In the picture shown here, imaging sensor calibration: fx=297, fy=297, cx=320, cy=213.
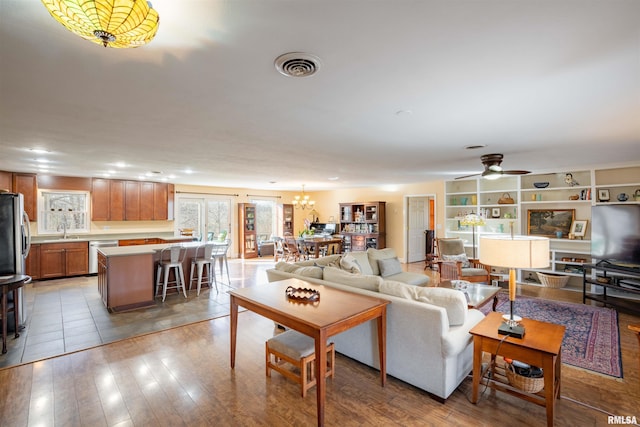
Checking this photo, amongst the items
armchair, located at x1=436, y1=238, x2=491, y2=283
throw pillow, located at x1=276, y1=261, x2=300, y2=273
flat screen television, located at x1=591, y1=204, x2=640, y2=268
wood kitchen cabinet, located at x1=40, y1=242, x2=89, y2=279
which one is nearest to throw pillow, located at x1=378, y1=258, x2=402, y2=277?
armchair, located at x1=436, y1=238, x2=491, y2=283

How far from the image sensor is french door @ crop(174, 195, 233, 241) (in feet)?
28.1

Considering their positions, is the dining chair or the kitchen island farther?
the dining chair

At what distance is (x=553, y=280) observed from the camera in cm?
562

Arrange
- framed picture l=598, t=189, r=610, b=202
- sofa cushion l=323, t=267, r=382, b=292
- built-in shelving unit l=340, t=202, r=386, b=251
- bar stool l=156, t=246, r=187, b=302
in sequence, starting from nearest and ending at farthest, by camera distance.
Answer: sofa cushion l=323, t=267, r=382, b=292, bar stool l=156, t=246, r=187, b=302, framed picture l=598, t=189, r=610, b=202, built-in shelving unit l=340, t=202, r=386, b=251

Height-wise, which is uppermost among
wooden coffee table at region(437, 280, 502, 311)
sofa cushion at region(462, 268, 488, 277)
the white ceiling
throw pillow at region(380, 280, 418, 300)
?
the white ceiling

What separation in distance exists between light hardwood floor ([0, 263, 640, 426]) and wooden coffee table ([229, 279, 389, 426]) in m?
0.26

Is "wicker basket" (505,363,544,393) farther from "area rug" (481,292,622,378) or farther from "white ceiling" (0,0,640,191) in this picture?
"white ceiling" (0,0,640,191)

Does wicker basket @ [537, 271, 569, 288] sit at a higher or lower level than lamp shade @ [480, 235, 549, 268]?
lower

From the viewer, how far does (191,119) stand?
106 inches

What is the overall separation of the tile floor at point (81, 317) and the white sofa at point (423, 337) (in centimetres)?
247

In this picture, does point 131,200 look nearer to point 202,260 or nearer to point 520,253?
point 202,260

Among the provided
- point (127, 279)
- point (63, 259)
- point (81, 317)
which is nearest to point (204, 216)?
point (63, 259)

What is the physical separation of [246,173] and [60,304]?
3.73m

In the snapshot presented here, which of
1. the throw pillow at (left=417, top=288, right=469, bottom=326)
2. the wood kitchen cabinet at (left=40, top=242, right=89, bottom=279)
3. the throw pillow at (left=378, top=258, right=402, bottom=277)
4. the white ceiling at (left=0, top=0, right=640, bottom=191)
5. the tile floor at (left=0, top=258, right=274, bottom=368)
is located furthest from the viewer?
the wood kitchen cabinet at (left=40, top=242, right=89, bottom=279)
